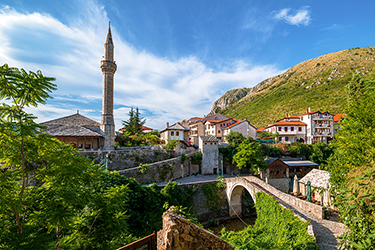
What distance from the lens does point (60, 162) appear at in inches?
183

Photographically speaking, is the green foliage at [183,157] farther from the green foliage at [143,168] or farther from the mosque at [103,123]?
the mosque at [103,123]

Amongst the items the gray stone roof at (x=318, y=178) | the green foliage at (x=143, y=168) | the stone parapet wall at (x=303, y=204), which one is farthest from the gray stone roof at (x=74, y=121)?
the gray stone roof at (x=318, y=178)

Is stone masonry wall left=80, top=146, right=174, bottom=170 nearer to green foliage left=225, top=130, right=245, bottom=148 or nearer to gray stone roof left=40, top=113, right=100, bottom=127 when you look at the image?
gray stone roof left=40, top=113, right=100, bottom=127

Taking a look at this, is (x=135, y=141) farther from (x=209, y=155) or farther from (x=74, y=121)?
(x=209, y=155)

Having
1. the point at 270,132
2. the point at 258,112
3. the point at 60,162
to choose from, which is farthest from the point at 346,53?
the point at 60,162

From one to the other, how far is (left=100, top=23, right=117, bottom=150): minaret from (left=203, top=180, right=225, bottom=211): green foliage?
14260mm

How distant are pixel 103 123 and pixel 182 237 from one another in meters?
23.7

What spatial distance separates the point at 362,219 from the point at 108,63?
27689mm

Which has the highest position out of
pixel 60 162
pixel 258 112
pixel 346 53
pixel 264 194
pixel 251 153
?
pixel 346 53

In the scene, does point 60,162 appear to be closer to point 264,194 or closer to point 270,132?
point 264,194

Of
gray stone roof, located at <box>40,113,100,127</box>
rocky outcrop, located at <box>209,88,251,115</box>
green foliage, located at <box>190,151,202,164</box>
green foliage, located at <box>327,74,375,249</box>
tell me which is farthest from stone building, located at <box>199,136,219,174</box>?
rocky outcrop, located at <box>209,88,251,115</box>

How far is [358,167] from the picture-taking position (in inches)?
197

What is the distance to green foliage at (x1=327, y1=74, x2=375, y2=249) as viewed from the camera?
360 cm

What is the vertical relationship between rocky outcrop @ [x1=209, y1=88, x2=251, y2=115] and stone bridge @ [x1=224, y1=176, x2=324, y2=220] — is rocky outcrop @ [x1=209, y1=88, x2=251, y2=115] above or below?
above
